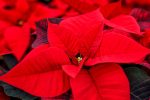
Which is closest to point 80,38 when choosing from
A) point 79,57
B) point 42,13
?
point 79,57

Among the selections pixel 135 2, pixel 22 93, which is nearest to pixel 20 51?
pixel 22 93

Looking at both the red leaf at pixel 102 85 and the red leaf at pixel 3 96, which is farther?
the red leaf at pixel 3 96

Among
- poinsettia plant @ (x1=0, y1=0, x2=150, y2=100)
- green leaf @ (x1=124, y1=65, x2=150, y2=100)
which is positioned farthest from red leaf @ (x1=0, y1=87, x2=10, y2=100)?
green leaf @ (x1=124, y1=65, x2=150, y2=100)

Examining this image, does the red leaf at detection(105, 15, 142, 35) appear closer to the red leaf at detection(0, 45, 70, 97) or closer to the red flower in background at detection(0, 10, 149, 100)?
the red flower in background at detection(0, 10, 149, 100)

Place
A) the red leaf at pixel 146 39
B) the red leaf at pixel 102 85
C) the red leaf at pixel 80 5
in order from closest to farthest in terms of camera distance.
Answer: the red leaf at pixel 102 85
the red leaf at pixel 146 39
the red leaf at pixel 80 5

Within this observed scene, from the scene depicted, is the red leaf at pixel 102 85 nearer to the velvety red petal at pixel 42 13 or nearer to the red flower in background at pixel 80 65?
the red flower in background at pixel 80 65

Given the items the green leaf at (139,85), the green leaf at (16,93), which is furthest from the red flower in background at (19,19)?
the green leaf at (139,85)
